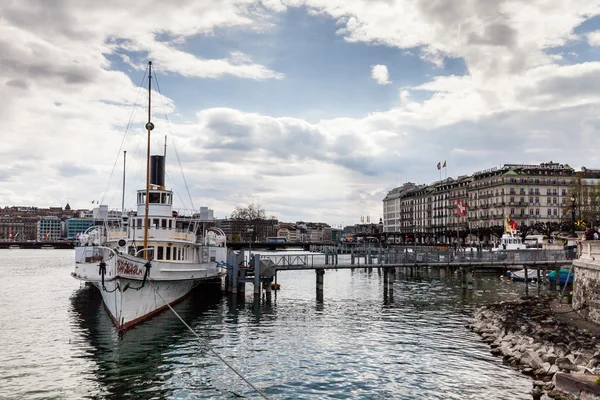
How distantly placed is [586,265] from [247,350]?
2328 centimetres

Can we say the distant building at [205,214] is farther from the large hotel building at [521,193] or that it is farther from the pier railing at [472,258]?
the large hotel building at [521,193]

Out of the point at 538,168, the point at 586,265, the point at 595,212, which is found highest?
the point at 538,168

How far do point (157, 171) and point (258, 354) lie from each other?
28.5 m

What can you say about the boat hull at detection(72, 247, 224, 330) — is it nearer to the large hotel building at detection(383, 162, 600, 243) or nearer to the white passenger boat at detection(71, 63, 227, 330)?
the white passenger boat at detection(71, 63, 227, 330)

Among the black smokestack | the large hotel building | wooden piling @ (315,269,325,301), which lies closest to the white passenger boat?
the black smokestack

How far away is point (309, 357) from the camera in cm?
A: 2883

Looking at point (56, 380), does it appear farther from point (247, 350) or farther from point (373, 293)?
point (373, 293)

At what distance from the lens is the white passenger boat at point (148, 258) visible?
34281 mm

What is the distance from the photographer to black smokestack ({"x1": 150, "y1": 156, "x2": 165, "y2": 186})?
51.9 metres

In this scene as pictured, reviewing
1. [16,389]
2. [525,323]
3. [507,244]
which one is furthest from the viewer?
[507,244]

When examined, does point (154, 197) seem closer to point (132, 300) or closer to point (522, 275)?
point (132, 300)

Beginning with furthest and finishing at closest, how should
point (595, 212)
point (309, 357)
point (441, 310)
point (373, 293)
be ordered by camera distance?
point (595, 212) → point (373, 293) → point (441, 310) → point (309, 357)

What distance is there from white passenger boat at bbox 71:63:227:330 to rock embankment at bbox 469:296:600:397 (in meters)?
21.7

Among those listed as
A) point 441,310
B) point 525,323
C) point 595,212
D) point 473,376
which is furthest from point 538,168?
point 473,376
